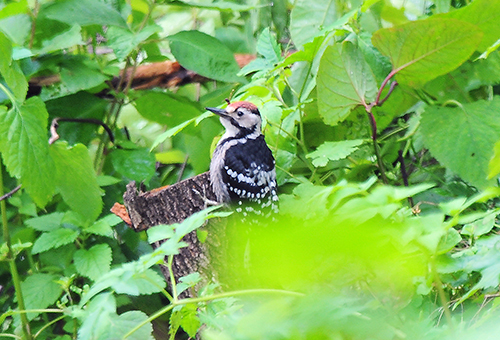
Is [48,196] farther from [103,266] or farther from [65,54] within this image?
[65,54]

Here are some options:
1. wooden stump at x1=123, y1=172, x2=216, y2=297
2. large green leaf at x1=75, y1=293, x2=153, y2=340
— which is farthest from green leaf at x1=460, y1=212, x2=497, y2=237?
wooden stump at x1=123, y1=172, x2=216, y2=297

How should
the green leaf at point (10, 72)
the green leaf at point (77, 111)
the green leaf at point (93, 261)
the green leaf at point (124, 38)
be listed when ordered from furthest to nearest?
the green leaf at point (77, 111), the green leaf at point (124, 38), the green leaf at point (93, 261), the green leaf at point (10, 72)

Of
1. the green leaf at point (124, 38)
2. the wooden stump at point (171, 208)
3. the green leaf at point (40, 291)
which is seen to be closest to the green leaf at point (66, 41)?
the green leaf at point (124, 38)

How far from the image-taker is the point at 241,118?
2490 mm

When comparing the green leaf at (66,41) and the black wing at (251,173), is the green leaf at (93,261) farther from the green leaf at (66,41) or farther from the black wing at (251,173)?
the green leaf at (66,41)

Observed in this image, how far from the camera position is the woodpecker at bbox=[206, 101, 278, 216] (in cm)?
233

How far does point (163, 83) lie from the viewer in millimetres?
3152

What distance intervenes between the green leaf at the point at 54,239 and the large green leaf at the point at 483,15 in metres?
1.84

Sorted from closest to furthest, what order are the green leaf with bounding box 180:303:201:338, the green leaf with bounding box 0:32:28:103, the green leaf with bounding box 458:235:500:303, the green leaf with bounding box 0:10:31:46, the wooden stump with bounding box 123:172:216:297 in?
the green leaf with bounding box 458:235:500:303, the green leaf with bounding box 180:303:201:338, the green leaf with bounding box 0:32:28:103, the wooden stump with bounding box 123:172:216:297, the green leaf with bounding box 0:10:31:46

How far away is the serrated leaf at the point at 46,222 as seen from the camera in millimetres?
2488

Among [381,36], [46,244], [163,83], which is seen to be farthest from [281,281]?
[163,83]

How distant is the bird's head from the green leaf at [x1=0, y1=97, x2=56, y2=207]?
0.76 metres

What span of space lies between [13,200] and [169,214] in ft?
3.29

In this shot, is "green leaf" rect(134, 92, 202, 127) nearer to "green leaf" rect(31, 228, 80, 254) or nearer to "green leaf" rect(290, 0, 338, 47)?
"green leaf" rect(290, 0, 338, 47)
